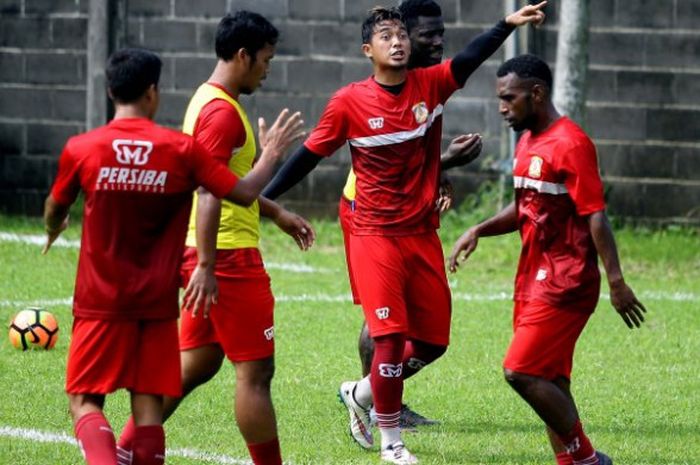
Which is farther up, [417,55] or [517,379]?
[417,55]

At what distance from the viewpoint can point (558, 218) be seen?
701 centimetres

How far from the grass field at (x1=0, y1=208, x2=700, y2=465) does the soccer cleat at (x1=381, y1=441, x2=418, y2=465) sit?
0.08 metres

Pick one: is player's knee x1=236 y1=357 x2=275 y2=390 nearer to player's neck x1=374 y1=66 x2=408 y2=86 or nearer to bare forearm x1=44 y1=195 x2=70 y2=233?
bare forearm x1=44 y1=195 x2=70 y2=233

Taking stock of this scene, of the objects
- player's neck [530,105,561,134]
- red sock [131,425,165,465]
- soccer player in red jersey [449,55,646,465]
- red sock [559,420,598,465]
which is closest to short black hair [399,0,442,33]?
soccer player in red jersey [449,55,646,465]

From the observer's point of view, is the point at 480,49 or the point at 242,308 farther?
the point at 480,49

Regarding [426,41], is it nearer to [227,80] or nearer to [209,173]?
[227,80]

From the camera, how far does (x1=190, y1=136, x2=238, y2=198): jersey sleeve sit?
611cm

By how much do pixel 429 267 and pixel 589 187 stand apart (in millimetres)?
1397

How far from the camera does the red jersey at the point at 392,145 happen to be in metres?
7.97

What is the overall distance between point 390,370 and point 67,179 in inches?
90.5

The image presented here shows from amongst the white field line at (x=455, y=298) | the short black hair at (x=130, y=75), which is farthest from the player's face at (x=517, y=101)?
the white field line at (x=455, y=298)

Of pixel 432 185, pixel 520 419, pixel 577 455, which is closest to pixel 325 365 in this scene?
pixel 520 419

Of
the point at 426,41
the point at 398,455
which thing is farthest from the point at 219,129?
the point at 426,41

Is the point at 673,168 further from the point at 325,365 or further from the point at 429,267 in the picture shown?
the point at 429,267
